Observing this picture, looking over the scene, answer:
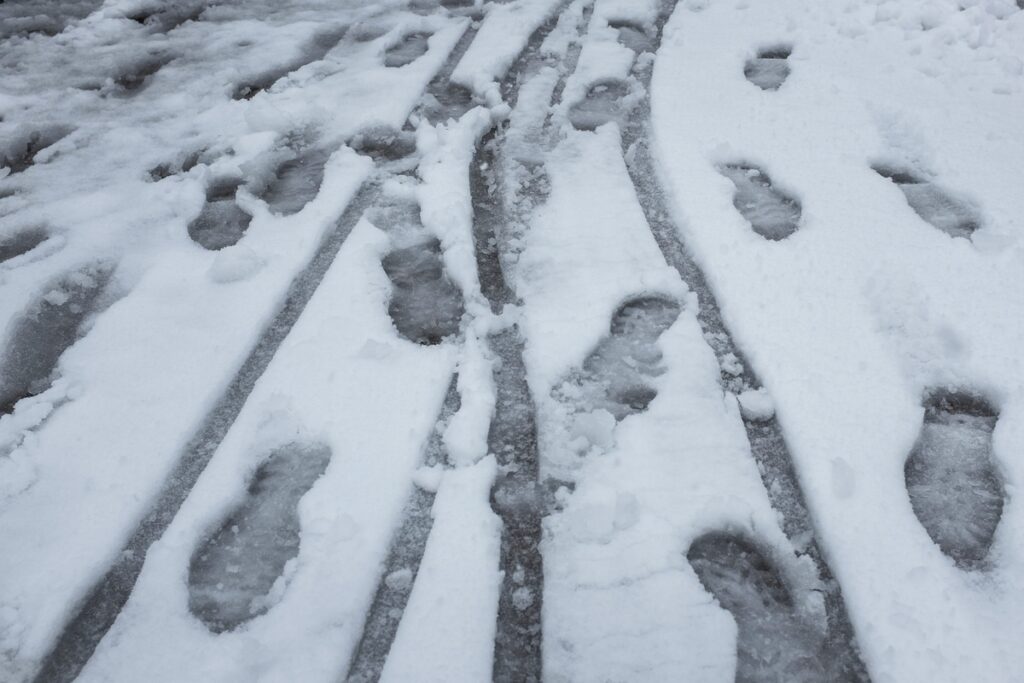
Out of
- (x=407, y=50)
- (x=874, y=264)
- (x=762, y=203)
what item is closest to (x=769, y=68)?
(x=762, y=203)

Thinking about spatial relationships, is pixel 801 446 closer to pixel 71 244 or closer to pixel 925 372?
pixel 925 372

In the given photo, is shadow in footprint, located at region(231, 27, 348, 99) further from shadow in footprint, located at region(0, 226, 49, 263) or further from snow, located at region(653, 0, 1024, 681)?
snow, located at region(653, 0, 1024, 681)

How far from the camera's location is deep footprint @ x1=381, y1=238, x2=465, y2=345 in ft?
4.67

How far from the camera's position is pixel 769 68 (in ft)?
7.39

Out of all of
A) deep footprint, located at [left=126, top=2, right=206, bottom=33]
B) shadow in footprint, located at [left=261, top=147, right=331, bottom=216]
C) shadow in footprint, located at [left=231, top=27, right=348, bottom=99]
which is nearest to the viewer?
shadow in footprint, located at [left=261, top=147, right=331, bottom=216]

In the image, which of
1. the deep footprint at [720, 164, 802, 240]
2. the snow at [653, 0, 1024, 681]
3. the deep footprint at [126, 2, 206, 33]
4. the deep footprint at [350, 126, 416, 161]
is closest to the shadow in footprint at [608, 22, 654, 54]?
the snow at [653, 0, 1024, 681]

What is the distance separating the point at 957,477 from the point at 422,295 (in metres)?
1.06

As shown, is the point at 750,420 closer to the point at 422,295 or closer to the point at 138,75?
the point at 422,295

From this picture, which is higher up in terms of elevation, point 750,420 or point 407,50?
point 407,50

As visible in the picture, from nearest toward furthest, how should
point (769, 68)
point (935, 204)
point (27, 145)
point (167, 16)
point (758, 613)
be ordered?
point (758, 613) → point (935, 204) → point (27, 145) → point (769, 68) → point (167, 16)

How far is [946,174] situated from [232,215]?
1.84 m

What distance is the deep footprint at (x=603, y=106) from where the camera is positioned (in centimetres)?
205

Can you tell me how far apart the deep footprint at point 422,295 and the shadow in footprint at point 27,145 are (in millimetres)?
1289

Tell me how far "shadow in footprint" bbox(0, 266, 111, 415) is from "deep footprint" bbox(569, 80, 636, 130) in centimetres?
135
